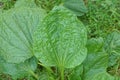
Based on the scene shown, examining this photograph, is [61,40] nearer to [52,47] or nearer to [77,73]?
[52,47]

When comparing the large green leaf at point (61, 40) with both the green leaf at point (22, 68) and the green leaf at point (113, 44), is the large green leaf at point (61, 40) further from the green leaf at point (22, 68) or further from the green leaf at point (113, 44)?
the green leaf at point (113, 44)

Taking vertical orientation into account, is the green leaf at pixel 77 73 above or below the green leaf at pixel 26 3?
below

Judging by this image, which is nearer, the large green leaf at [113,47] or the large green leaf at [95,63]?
the large green leaf at [95,63]

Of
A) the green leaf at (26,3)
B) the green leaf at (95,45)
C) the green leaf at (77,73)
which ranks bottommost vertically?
the green leaf at (77,73)

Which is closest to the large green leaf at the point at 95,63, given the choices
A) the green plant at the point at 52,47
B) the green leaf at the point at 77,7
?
the green plant at the point at 52,47

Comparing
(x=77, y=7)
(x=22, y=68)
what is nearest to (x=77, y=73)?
(x=22, y=68)

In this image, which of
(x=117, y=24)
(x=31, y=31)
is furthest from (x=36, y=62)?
(x=117, y=24)
